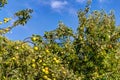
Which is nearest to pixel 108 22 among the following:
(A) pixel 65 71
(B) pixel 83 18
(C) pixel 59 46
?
(B) pixel 83 18

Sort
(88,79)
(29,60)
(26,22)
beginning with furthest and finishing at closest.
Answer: (88,79) → (26,22) → (29,60)

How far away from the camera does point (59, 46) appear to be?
22938 mm

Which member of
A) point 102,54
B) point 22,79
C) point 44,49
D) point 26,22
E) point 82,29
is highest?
point 82,29

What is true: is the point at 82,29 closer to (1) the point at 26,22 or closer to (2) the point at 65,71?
(1) the point at 26,22

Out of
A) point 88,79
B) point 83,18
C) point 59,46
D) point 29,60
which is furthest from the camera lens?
point 83,18

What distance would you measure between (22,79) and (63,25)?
52.0ft

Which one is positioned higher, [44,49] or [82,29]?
[82,29]

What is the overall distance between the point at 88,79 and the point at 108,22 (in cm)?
505

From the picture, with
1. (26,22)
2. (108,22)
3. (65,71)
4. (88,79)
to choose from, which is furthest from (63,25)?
(65,71)

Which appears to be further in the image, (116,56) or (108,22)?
(108,22)

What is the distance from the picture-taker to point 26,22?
11.5 metres

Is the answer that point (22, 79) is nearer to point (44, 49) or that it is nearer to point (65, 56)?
→ point (44, 49)

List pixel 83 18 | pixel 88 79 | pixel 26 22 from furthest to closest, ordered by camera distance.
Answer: pixel 83 18, pixel 88 79, pixel 26 22

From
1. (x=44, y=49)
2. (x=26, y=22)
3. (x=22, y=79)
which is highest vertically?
(x=26, y=22)
